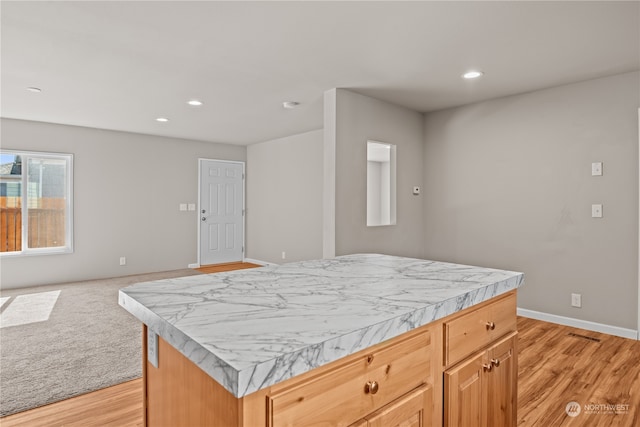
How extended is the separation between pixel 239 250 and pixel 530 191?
526cm

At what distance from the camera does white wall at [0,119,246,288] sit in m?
5.17

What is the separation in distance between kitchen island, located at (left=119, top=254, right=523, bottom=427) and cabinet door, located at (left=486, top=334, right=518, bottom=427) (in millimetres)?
25

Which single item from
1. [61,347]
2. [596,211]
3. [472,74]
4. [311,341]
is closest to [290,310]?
[311,341]

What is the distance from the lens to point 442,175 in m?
4.56

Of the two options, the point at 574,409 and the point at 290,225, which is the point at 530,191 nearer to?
the point at 574,409

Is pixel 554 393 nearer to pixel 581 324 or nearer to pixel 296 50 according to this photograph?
pixel 581 324

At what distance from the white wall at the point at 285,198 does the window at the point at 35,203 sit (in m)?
2.98

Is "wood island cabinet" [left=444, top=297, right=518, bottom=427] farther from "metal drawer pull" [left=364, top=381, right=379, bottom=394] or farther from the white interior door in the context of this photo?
the white interior door

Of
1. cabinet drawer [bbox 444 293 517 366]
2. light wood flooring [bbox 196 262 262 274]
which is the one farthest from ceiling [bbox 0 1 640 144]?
light wood flooring [bbox 196 262 262 274]

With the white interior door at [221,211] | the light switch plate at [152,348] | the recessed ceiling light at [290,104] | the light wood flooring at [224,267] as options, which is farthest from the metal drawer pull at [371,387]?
the white interior door at [221,211]

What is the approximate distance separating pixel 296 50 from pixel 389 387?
2.54 metres

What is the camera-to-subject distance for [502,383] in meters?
1.48

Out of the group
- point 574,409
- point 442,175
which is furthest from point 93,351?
point 442,175

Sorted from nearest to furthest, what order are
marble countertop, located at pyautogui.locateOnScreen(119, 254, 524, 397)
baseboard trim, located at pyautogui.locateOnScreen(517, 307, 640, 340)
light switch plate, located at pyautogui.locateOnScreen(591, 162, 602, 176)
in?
marble countertop, located at pyautogui.locateOnScreen(119, 254, 524, 397)
baseboard trim, located at pyautogui.locateOnScreen(517, 307, 640, 340)
light switch plate, located at pyautogui.locateOnScreen(591, 162, 602, 176)
